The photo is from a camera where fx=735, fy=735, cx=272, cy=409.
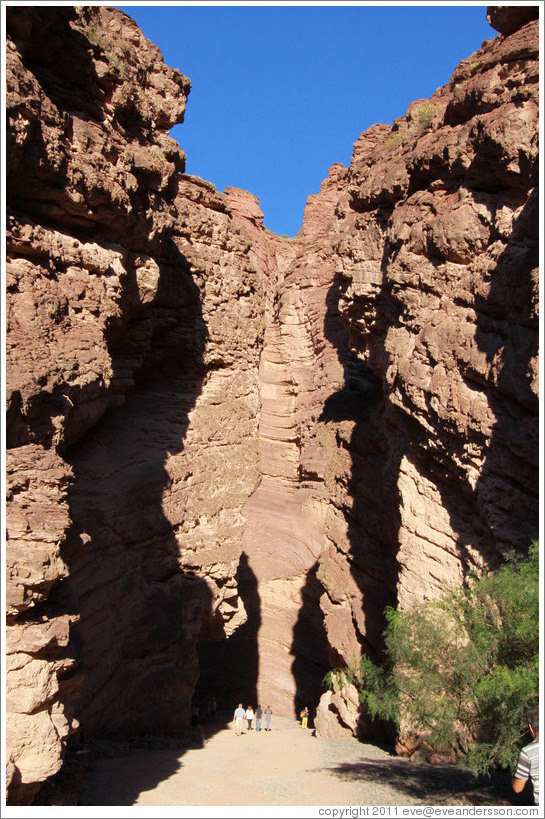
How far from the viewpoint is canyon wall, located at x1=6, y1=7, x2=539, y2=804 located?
521 inches

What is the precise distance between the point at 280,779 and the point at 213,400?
12.2 m

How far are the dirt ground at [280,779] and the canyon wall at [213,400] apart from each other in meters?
1.74

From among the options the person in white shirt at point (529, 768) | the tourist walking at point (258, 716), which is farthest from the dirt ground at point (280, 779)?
the person in white shirt at point (529, 768)

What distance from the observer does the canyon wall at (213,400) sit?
43.4 ft

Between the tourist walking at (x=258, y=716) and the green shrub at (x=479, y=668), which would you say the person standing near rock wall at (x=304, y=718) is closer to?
the tourist walking at (x=258, y=716)

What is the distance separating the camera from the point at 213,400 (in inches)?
992

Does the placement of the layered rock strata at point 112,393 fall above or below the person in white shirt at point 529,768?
above

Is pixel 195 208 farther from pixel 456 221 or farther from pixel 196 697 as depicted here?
pixel 196 697

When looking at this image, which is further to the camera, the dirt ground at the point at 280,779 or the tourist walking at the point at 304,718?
the tourist walking at the point at 304,718

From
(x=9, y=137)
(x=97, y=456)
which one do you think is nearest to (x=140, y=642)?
(x=97, y=456)

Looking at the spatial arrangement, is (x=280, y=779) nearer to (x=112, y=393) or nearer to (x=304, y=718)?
(x=304, y=718)

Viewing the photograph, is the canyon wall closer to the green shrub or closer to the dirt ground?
the dirt ground

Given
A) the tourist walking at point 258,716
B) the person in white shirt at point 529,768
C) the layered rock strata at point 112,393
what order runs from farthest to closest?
1. the tourist walking at point 258,716
2. the layered rock strata at point 112,393
3. the person in white shirt at point 529,768

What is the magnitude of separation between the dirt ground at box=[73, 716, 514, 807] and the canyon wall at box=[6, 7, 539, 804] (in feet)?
5.69
